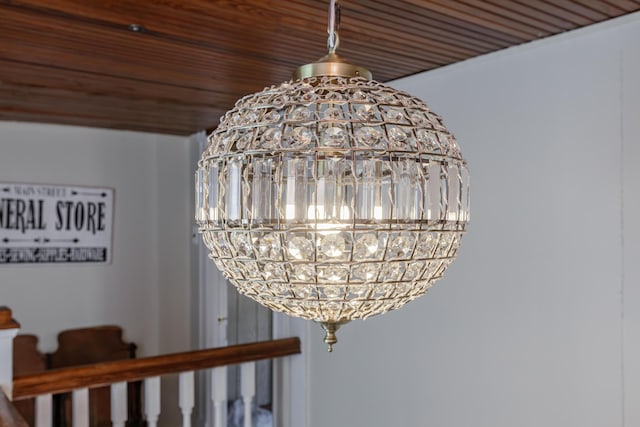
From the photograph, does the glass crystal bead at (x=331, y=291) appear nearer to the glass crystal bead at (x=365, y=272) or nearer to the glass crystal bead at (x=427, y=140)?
the glass crystal bead at (x=365, y=272)

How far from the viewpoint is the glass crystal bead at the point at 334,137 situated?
758 millimetres

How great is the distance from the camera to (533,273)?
76.3 inches

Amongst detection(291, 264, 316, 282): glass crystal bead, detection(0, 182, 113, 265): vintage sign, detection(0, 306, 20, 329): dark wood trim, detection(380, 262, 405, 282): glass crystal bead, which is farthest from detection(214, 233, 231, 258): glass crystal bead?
detection(0, 182, 113, 265): vintage sign

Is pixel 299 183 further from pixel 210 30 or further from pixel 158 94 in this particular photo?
pixel 158 94

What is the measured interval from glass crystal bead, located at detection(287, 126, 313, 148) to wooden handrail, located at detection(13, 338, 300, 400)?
1936 millimetres

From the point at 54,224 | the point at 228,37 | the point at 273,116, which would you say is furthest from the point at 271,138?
the point at 54,224

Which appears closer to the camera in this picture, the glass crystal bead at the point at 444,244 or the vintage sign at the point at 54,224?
the glass crystal bead at the point at 444,244

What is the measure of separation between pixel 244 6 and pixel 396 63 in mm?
786

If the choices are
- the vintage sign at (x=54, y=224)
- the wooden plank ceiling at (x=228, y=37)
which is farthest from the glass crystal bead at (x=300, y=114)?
the vintage sign at (x=54, y=224)

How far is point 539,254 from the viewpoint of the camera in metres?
1.92

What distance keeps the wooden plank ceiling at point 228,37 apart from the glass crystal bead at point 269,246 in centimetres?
102

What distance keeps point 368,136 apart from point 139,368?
205 centimetres

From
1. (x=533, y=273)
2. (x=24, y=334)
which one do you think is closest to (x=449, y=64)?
(x=533, y=273)

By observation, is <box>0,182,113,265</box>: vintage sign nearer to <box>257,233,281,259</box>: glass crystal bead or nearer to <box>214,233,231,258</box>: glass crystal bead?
→ <box>214,233,231,258</box>: glass crystal bead
